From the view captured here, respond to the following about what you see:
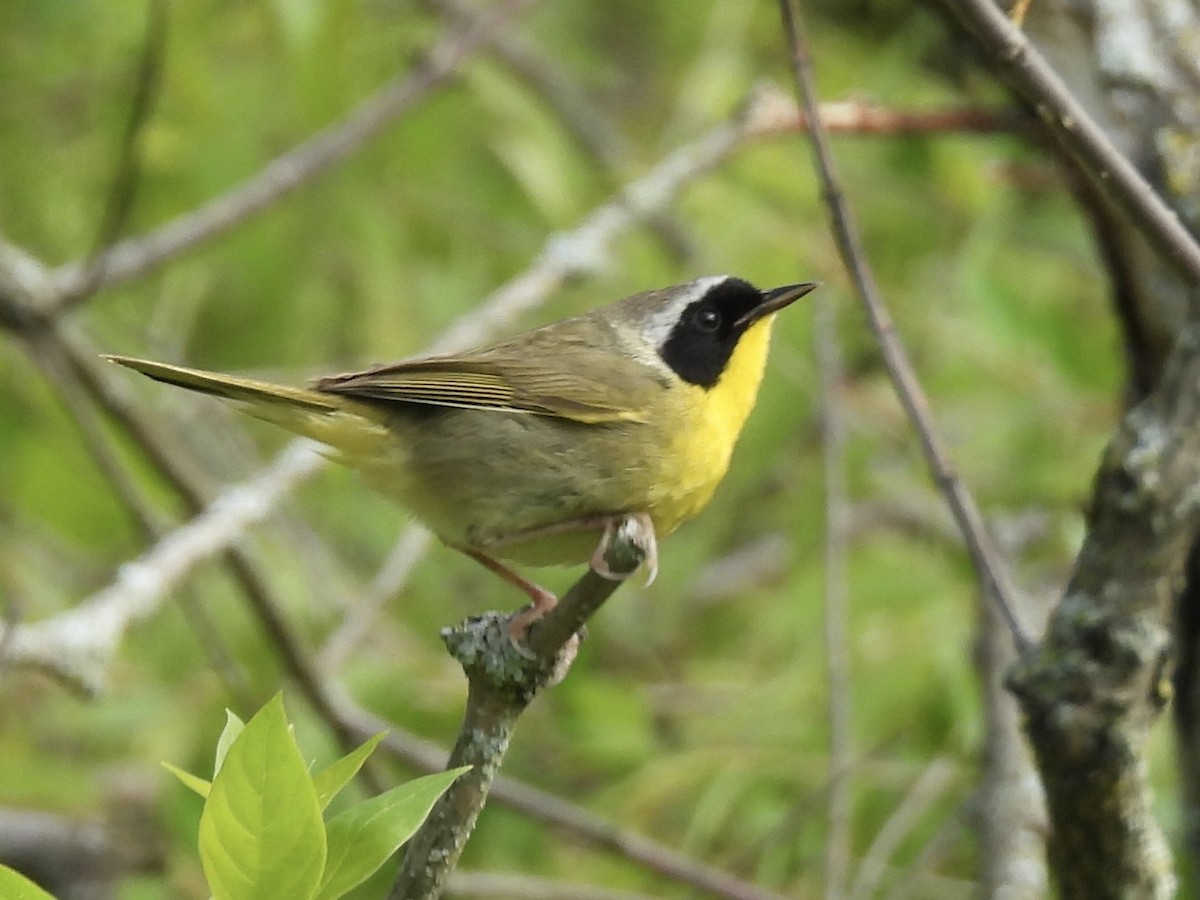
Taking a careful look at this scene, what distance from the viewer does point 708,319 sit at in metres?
3.40

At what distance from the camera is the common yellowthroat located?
2.90m

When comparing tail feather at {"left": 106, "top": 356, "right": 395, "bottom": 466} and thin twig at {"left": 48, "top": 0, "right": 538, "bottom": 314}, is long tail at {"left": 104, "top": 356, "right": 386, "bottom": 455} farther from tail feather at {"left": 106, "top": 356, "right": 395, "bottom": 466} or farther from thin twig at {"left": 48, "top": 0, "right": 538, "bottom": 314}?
thin twig at {"left": 48, "top": 0, "right": 538, "bottom": 314}

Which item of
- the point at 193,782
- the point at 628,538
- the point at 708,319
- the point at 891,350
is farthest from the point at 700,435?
the point at 193,782

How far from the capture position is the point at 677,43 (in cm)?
614

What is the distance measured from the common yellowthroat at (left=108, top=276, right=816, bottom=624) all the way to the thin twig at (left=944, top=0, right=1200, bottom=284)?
3.68 ft

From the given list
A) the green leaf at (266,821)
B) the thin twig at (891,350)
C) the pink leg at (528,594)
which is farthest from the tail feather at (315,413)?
the green leaf at (266,821)

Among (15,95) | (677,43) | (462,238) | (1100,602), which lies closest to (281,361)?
(462,238)

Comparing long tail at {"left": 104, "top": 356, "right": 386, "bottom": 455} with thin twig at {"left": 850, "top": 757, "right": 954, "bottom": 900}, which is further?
thin twig at {"left": 850, "top": 757, "right": 954, "bottom": 900}

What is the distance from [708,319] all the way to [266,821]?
2139 mm

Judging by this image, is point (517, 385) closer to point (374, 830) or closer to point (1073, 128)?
point (1073, 128)

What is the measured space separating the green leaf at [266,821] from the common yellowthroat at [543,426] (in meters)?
1.25

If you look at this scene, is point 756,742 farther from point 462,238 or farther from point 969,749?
point 462,238

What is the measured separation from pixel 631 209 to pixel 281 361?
4.37ft

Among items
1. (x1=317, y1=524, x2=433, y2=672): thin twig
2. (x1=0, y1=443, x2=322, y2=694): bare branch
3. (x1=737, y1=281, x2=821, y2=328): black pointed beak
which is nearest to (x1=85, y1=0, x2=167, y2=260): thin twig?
(x1=0, y1=443, x2=322, y2=694): bare branch
